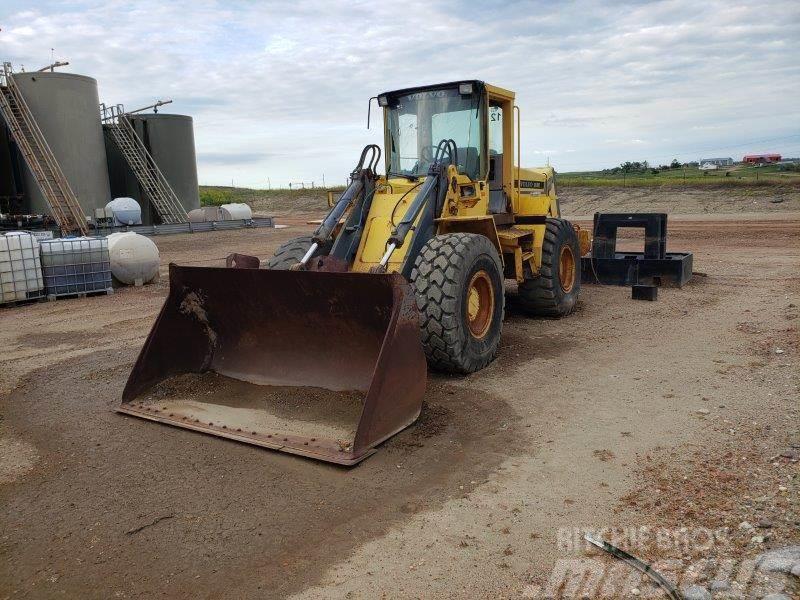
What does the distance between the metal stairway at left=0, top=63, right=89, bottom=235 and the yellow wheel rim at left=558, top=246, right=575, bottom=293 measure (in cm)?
1597

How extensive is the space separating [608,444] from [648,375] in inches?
65.8

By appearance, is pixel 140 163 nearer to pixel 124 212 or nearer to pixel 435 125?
pixel 124 212

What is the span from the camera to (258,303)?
539 cm

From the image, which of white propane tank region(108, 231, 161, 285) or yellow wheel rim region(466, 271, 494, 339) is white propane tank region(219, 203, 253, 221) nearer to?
white propane tank region(108, 231, 161, 285)

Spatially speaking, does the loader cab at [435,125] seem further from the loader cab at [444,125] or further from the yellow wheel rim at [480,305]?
the yellow wheel rim at [480,305]

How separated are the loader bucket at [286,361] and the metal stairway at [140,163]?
20208mm

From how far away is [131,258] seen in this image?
37.8ft

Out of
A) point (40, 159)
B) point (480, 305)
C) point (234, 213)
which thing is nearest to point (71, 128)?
point (40, 159)

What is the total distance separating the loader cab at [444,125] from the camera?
6.64 metres

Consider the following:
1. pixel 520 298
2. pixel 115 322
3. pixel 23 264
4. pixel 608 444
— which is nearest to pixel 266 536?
pixel 608 444

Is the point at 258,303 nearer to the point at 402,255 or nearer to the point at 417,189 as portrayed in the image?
the point at 402,255

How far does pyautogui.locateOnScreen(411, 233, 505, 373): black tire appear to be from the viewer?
17.3ft

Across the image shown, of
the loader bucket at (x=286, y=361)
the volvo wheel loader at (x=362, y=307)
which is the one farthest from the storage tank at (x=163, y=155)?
the loader bucket at (x=286, y=361)

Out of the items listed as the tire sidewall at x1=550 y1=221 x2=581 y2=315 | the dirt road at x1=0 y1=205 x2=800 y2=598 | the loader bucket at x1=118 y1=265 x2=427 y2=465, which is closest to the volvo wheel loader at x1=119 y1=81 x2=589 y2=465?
the loader bucket at x1=118 y1=265 x2=427 y2=465
